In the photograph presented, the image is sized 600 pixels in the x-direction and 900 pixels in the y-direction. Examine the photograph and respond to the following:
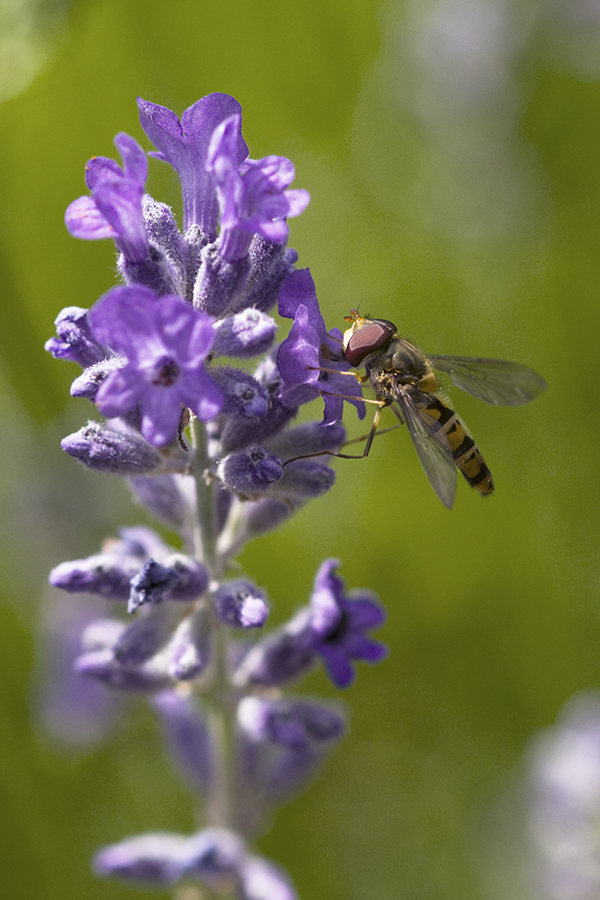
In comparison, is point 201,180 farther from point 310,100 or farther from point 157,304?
point 310,100

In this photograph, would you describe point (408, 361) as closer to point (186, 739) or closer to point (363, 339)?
point (363, 339)

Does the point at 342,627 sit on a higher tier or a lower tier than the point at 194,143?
lower

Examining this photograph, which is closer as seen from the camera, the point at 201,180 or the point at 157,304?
the point at 157,304

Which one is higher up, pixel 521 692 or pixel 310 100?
pixel 310 100

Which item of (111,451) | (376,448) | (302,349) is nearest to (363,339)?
(302,349)

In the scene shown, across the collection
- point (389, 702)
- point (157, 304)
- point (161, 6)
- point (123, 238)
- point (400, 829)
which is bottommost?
point (400, 829)

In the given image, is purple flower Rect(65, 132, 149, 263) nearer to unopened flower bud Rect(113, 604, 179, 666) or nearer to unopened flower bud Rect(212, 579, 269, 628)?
unopened flower bud Rect(212, 579, 269, 628)

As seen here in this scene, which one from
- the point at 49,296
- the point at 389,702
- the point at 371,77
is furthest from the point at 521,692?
the point at 371,77
